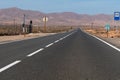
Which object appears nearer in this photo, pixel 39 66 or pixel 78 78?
pixel 78 78

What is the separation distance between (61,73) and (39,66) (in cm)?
180

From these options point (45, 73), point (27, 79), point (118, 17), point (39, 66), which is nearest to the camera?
point (27, 79)

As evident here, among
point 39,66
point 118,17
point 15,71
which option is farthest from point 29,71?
point 118,17

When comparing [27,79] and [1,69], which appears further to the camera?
[1,69]

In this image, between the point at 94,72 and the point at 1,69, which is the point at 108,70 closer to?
the point at 94,72

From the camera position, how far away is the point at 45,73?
1024 centimetres

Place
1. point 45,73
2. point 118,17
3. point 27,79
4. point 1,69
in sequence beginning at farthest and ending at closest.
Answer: point 118,17 < point 1,69 < point 45,73 < point 27,79

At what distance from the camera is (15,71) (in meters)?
10.6

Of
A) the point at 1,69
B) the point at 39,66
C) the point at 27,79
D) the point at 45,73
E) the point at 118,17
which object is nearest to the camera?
the point at 27,79

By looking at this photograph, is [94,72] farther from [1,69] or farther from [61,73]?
[1,69]

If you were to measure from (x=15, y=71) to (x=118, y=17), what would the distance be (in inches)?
1713

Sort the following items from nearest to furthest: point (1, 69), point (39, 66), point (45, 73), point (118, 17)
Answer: point (45, 73), point (1, 69), point (39, 66), point (118, 17)

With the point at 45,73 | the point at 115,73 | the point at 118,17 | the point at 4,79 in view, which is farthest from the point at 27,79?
the point at 118,17

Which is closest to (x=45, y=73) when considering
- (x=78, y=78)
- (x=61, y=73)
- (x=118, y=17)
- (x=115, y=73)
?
(x=61, y=73)
